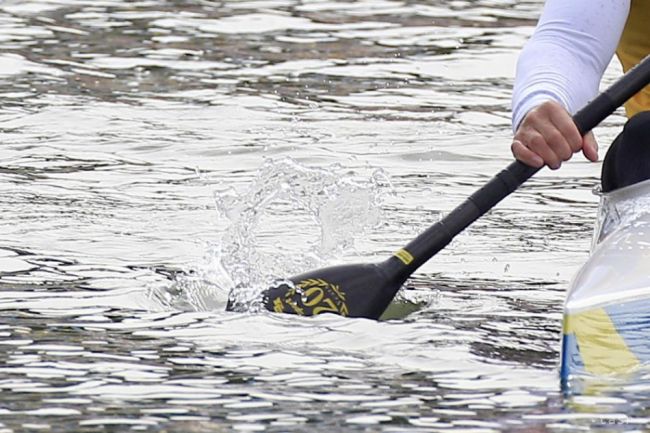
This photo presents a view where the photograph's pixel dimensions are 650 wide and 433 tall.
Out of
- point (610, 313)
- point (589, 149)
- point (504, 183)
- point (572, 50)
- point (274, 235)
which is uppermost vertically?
point (572, 50)

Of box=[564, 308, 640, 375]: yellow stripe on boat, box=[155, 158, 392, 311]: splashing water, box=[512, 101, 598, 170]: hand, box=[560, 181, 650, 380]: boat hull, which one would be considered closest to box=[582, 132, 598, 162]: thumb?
box=[512, 101, 598, 170]: hand

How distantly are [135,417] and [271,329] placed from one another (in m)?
0.75

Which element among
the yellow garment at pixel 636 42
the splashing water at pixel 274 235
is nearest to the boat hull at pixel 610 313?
the yellow garment at pixel 636 42

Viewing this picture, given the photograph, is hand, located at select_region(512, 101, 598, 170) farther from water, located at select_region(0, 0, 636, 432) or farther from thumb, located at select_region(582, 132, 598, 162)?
water, located at select_region(0, 0, 636, 432)

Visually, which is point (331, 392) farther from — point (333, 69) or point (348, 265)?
point (333, 69)

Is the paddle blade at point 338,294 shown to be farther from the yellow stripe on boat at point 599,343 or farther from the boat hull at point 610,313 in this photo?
the yellow stripe on boat at point 599,343

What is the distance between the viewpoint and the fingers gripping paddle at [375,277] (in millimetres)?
3908

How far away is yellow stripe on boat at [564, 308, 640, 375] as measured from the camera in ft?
10.9

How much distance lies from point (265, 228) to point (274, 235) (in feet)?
0.30

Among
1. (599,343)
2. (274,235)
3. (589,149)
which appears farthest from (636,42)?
(274,235)

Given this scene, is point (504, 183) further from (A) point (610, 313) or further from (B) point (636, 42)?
(A) point (610, 313)

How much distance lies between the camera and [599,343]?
3.34 m

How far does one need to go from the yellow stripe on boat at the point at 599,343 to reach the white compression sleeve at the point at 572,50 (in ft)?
1.46

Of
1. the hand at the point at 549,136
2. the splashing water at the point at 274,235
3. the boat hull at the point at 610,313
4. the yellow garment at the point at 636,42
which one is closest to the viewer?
the boat hull at the point at 610,313
